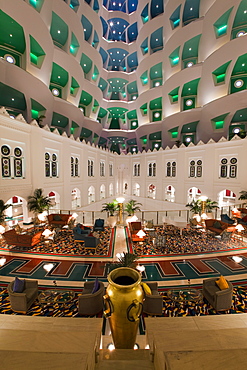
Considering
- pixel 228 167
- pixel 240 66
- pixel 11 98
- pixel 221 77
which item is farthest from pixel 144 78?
pixel 11 98

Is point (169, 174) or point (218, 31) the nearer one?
point (218, 31)

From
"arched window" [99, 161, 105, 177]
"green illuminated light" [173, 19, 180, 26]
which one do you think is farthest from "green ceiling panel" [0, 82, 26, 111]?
"green illuminated light" [173, 19, 180, 26]

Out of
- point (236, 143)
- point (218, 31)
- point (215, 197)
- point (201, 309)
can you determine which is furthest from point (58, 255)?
point (218, 31)

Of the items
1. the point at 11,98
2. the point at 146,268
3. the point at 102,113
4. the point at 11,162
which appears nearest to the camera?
the point at 146,268

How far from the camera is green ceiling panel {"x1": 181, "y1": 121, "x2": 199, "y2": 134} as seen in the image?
19783 millimetres

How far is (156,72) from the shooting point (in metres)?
21.7

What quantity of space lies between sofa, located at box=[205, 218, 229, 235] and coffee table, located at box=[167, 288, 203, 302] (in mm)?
4962

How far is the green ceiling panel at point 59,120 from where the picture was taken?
17930 millimetres

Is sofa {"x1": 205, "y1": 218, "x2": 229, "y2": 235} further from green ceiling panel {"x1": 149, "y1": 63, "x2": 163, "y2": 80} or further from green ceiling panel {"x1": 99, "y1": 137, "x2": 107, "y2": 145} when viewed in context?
green ceiling panel {"x1": 99, "y1": 137, "x2": 107, "y2": 145}

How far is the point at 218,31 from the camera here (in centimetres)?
1544

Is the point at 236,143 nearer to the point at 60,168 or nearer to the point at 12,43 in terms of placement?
the point at 60,168

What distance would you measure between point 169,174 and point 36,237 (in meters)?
15.2

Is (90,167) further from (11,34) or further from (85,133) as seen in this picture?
(11,34)

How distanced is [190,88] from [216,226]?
16.5 m
